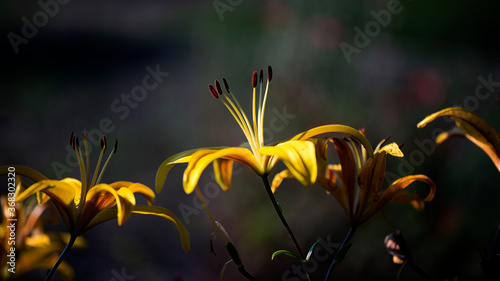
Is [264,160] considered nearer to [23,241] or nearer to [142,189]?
[142,189]

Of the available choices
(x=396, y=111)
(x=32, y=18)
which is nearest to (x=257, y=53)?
(x=396, y=111)

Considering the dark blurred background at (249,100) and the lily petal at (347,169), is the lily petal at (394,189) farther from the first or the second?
the dark blurred background at (249,100)

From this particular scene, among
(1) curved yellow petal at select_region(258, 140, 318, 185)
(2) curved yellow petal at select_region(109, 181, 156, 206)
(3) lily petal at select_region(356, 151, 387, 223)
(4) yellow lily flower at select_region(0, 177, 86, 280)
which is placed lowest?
(3) lily petal at select_region(356, 151, 387, 223)

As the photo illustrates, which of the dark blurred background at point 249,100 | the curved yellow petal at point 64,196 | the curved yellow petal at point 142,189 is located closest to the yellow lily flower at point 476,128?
the curved yellow petal at point 142,189

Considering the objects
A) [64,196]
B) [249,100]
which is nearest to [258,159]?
[64,196]

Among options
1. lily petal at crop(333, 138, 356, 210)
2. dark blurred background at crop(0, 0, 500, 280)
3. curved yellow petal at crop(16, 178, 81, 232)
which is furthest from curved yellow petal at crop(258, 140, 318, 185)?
dark blurred background at crop(0, 0, 500, 280)

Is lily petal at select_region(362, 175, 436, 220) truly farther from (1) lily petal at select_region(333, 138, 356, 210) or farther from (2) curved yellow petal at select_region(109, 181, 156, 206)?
(2) curved yellow petal at select_region(109, 181, 156, 206)

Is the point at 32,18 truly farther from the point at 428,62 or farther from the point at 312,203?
the point at 428,62
